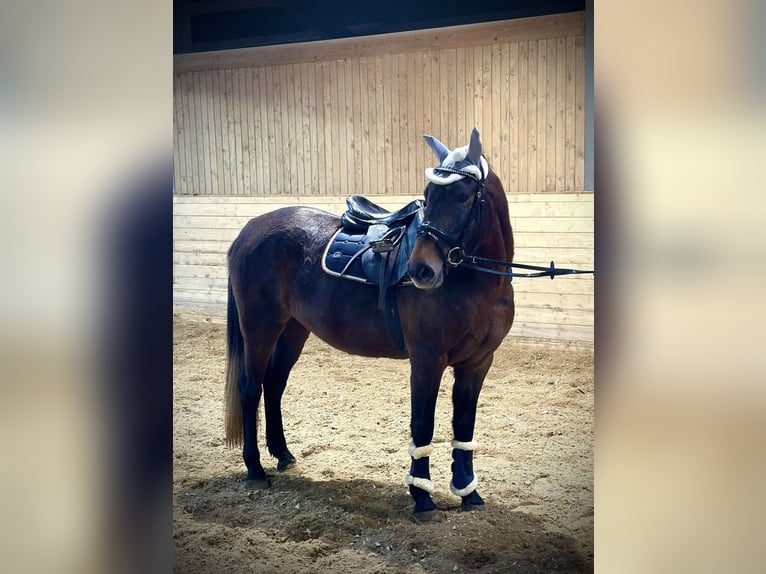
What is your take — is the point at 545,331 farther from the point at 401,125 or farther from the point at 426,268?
the point at 401,125

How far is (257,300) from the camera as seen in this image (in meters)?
2.35

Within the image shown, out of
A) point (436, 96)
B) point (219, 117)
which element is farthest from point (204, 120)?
point (436, 96)

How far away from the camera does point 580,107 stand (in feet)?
6.19

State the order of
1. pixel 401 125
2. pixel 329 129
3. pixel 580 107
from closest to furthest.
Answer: pixel 580 107 < pixel 401 125 < pixel 329 129

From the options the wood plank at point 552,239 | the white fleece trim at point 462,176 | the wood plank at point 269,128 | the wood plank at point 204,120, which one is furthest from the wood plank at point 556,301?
the wood plank at point 204,120

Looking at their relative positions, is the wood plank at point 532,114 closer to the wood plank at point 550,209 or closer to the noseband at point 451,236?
the wood plank at point 550,209

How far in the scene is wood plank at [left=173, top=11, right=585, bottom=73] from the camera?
1.93 metres

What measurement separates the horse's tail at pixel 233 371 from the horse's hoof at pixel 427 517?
690 mm

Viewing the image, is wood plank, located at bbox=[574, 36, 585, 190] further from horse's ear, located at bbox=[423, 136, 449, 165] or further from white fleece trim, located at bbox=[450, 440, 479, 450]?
white fleece trim, located at bbox=[450, 440, 479, 450]

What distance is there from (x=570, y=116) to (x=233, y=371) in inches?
56.5

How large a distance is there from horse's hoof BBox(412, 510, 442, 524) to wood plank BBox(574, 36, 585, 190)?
3.61 feet

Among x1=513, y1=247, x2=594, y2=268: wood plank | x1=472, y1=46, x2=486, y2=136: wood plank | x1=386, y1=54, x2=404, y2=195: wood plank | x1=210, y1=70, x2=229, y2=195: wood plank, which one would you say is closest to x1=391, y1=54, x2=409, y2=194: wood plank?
x1=386, y1=54, x2=404, y2=195: wood plank
